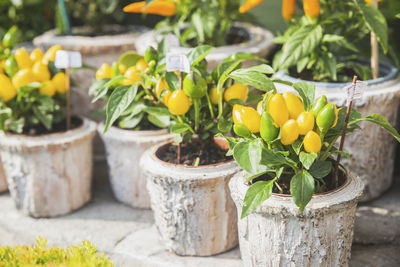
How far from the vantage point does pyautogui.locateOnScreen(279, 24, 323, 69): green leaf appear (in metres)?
1.46

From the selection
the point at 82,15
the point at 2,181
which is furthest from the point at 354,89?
the point at 82,15

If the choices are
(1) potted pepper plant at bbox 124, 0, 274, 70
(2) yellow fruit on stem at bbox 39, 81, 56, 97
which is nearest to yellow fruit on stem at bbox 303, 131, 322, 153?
(1) potted pepper plant at bbox 124, 0, 274, 70

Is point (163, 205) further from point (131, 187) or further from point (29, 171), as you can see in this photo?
point (29, 171)

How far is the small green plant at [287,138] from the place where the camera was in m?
1.10

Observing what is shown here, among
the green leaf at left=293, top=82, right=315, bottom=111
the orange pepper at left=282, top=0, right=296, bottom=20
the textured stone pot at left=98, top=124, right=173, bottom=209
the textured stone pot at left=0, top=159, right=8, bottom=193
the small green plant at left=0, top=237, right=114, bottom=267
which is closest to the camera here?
the small green plant at left=0, top=237, right=114, bottom=267

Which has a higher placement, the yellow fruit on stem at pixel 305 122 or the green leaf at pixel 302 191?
the yellow fruit on stem at pixel 305 122

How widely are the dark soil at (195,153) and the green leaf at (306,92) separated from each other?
0.37 metres

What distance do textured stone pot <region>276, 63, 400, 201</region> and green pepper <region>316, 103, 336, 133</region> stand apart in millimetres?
354

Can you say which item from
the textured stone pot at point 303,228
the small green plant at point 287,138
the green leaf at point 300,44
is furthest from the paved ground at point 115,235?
the green leaf at point 300,44

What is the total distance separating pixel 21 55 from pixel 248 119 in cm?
105

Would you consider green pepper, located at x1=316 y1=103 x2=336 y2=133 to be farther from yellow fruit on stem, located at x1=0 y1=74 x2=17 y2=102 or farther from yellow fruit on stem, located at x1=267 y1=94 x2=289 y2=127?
yellow fruit on stem, located at x1=0 y1=74 x2=17 y2=102

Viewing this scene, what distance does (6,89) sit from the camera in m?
1.72

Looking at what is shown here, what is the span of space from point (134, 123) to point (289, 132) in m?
0.77

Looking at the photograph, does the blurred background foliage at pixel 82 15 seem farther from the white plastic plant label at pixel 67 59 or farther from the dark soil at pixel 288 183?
the dark soil at pixel 288 183
